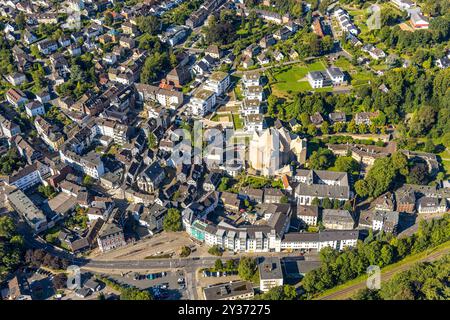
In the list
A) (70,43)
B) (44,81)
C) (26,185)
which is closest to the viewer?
(26,185)

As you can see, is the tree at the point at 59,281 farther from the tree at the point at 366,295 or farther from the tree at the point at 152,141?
the tree at the point at 366,295

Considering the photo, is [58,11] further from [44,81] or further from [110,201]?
[110,201]

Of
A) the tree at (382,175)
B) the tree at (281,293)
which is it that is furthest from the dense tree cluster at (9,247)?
the tree at (382,175)

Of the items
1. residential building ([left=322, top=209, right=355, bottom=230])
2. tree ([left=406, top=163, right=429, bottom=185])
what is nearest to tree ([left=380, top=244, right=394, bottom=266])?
residential building ([left=322, top=209, right=355, bottom=230])

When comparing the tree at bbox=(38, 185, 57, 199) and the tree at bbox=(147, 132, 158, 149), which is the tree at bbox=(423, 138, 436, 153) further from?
the tree at bbox=(38, 185, 57, 199)

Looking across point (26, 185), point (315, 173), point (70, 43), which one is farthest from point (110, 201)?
point (70, 43)
